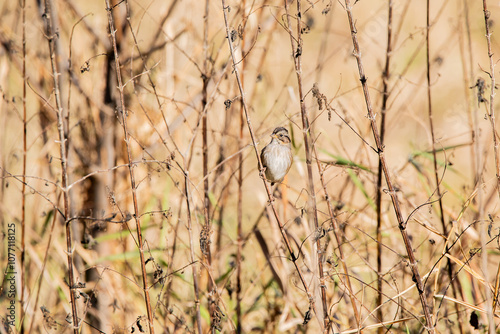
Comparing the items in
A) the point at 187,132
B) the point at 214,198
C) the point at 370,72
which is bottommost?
the point at 214,198

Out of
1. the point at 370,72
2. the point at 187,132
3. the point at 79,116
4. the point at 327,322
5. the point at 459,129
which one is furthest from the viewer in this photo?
the point at 370,72

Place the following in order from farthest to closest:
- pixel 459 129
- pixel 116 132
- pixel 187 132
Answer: pixel 459 129, pixel 187 132, pixel 116 132

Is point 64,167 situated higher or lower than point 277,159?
lower

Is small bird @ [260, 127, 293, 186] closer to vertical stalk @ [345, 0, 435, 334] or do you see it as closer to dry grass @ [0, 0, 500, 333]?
dry grass @ [0, 0, 500, 333]

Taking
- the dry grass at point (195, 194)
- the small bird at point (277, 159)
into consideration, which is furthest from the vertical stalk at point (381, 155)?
the small bird at point (277, 159)

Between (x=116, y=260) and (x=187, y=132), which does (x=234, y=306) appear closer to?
(x=116, y=260)

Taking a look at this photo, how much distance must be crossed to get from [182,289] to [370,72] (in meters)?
3.93

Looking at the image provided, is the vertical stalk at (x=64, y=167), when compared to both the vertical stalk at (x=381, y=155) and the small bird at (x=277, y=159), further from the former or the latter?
the small bird at (x=277, y=159)

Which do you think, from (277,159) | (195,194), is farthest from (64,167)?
(277,159)

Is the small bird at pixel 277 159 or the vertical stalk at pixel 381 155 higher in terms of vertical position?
the small bird at pixel 277 159

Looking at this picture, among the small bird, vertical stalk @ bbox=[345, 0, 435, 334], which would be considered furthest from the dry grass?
vertical stalk @ bbox=[345, 0, 435, 334]

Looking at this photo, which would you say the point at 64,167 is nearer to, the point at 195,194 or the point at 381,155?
the point at 381,155

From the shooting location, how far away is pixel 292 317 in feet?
8.93

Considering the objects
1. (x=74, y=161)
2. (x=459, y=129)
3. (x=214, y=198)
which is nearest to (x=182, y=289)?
(x=214, y=198)
